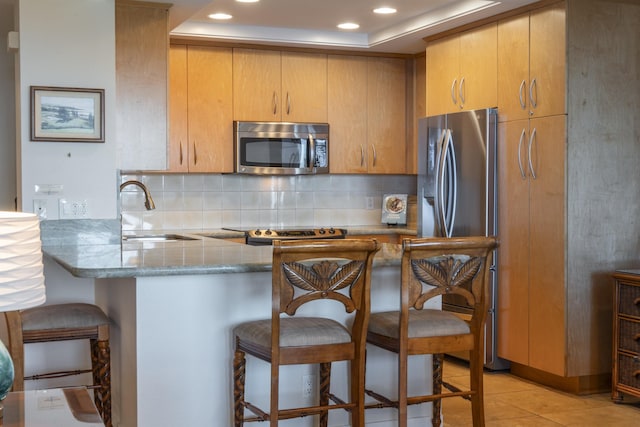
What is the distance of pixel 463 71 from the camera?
17.8 feet

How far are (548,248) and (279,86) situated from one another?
256cm

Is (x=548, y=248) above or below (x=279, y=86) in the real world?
below

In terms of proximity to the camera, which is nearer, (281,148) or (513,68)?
(513,68)

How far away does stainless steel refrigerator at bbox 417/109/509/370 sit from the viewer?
16.7ft

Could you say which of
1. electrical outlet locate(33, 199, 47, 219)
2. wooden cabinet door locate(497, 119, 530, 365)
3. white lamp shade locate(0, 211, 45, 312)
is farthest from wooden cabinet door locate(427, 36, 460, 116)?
white lamp shade locate(0, 211, 45, 312)

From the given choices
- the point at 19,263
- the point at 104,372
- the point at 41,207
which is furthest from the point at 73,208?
the point at 19,263

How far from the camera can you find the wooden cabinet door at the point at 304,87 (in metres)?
6.21

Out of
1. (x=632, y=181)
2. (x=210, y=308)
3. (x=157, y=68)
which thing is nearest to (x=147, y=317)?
(x=210, y=308)

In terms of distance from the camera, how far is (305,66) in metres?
6.27

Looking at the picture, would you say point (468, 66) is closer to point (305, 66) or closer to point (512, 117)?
point (512, 117)

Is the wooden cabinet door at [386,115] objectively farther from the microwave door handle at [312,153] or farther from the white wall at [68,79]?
the white wall at [68,79]

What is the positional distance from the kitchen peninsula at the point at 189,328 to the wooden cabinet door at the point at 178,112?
7.88 ft

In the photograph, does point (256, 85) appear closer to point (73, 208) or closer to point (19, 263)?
point (73, 208)

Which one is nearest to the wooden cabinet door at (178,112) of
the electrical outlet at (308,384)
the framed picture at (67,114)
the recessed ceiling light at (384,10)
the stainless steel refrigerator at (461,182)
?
the recessed ceiling light at (384,10)
